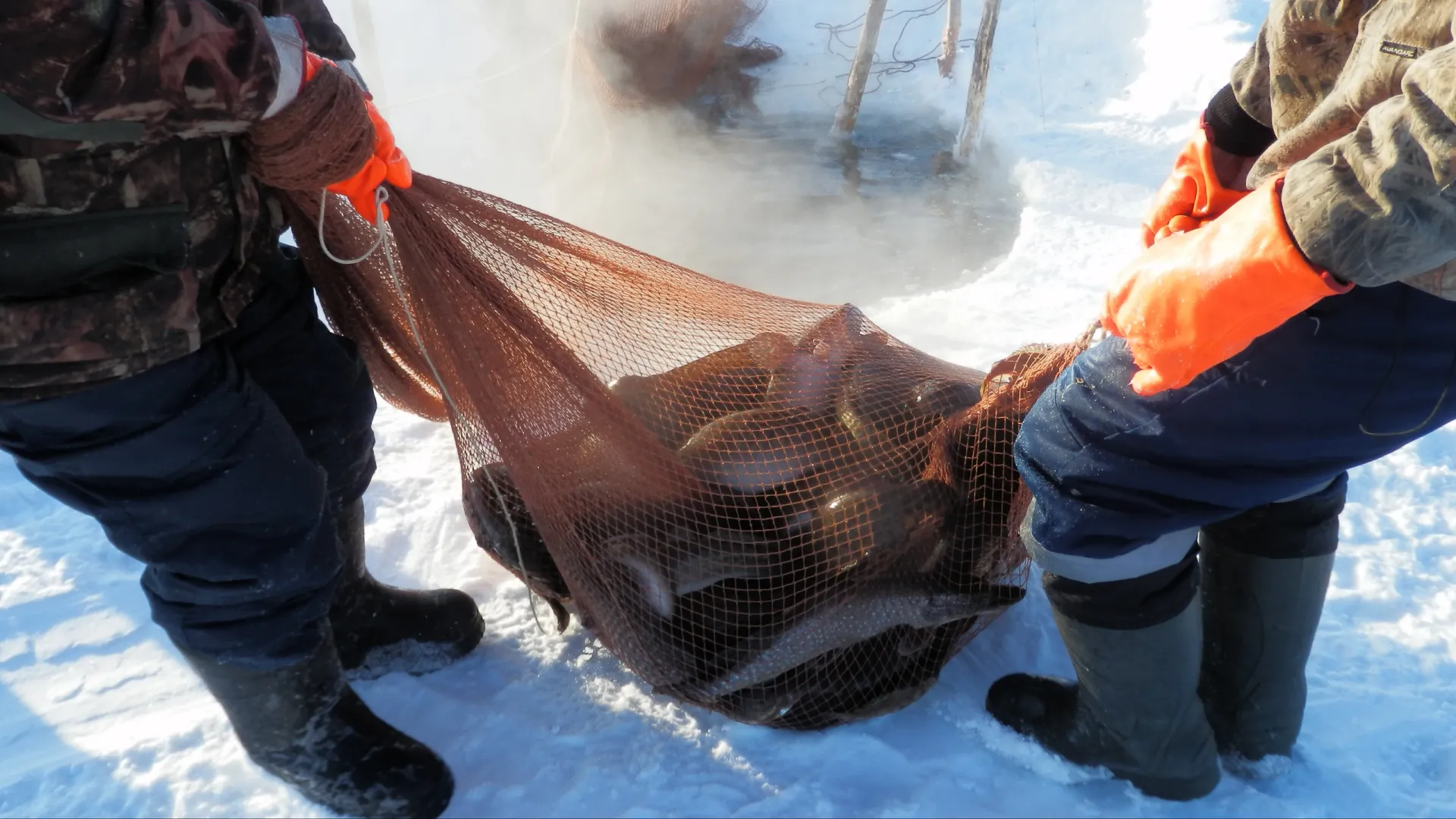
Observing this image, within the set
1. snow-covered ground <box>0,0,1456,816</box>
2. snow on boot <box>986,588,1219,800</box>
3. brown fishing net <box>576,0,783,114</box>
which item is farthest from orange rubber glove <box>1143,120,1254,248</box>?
brown fishing net <box>576,0,783,114</box>

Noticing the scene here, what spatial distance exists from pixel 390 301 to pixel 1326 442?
73.7 inches

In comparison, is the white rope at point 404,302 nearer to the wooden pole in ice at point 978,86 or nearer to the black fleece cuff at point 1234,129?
the black fleece cuff at point 1234,129

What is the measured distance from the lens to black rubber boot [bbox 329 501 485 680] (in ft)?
6.98

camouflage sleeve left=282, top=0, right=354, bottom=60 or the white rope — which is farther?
camouflage sleeve left=282, top=0, right=354, bottom=60

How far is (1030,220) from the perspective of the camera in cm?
507

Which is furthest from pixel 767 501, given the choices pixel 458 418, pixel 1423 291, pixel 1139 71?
pixel 1139 71

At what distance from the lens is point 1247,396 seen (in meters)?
1.36

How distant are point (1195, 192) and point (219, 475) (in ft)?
6.56

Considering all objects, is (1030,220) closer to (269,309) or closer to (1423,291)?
(1423,291)

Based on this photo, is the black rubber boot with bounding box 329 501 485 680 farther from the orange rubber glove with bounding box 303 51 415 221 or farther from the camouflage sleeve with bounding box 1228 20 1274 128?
the camouflage sleeve with bounding box 1228 20 1274 128

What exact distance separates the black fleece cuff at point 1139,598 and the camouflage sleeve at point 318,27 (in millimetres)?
1942

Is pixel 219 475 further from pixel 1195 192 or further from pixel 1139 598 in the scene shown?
pixel 1195 192

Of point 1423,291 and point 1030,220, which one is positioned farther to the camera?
point 1030,220

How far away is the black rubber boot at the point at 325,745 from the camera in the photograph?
172 centimetres
